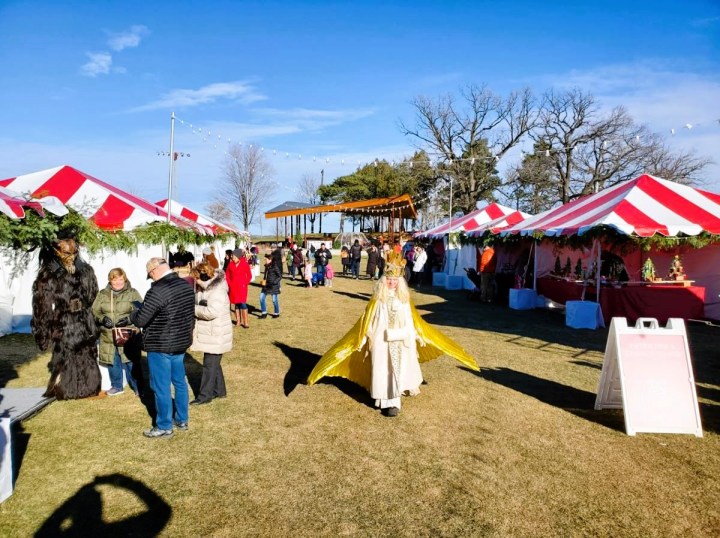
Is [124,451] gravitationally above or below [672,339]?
below

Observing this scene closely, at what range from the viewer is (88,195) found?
1116 cm

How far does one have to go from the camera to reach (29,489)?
138 inches

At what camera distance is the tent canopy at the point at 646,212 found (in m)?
9.77

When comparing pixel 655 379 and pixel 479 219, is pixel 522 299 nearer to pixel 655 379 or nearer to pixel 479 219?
pixel 655 379

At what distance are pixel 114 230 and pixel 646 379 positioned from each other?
1004cm

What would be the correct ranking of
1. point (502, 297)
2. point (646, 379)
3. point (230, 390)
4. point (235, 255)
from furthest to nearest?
point (502, 297) < point (235, 255) < point (230, 390) < point (646, 379)

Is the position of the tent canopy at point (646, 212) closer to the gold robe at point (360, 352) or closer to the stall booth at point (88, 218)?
the gold robe at point (360, 352)

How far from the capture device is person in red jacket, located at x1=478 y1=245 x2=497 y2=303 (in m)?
14.3

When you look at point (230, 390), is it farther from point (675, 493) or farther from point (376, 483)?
point (675, 493)

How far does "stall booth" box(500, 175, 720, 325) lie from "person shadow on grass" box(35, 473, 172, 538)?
9.27m

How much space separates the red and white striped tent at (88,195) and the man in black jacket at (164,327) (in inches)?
282

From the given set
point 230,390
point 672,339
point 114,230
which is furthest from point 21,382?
point 672,339

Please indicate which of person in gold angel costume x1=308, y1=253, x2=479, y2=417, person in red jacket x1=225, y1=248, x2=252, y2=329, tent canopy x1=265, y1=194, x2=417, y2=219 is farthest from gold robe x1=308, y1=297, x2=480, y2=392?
tent canopy x1=265, y1=194, x2=417, y2=219

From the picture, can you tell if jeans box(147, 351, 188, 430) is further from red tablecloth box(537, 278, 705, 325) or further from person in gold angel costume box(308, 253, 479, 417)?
red tablecloth box(537, 278, 705, 325)
